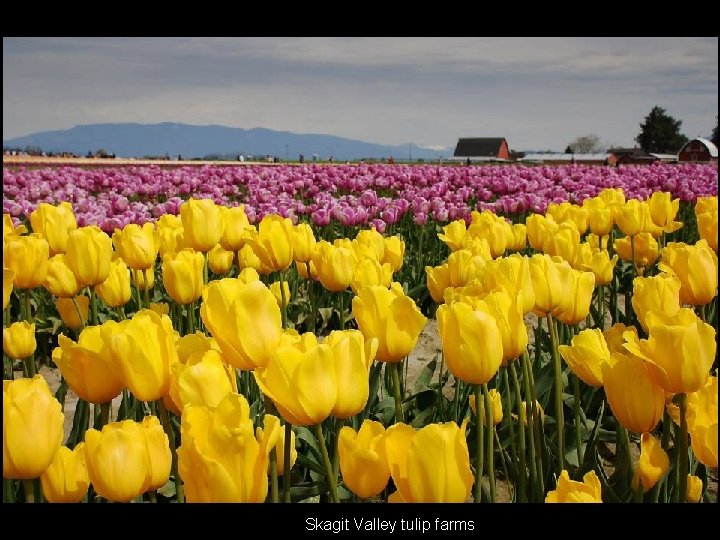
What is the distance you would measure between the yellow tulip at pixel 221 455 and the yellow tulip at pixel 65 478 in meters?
0.54

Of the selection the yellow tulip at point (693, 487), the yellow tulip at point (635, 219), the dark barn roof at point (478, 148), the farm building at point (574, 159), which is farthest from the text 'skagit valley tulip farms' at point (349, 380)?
the dark barn roof at point (478, 148)

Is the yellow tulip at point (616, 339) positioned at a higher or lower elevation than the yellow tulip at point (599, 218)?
lower

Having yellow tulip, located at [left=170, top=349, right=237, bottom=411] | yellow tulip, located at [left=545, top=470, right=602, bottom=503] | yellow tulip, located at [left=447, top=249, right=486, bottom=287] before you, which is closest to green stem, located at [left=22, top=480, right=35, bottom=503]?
yellow tulip, located at [left=170, top=349, right=237, bottom=411]

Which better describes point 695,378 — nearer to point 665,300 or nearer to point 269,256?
point 665,300

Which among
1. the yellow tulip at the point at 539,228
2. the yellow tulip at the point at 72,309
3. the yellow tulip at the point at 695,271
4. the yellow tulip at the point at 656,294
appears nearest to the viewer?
the yellow tulip at the point at 656,294

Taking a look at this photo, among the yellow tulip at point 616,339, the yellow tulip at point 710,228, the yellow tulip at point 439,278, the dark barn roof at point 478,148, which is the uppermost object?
the dark barn roof at point 478,148

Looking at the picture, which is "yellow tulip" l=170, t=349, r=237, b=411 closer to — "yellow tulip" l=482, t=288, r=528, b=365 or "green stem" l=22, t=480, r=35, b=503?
"green stem" l=22, t=480, r=35, b=503

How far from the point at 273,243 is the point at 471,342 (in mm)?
1730

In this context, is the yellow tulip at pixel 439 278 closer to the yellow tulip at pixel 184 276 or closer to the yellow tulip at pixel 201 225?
the yellow tulip at pixel 184 276

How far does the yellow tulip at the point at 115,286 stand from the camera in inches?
133

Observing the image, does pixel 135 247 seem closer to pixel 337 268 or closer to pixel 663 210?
pixel 337 268

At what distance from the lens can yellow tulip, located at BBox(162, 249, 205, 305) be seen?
292cm
